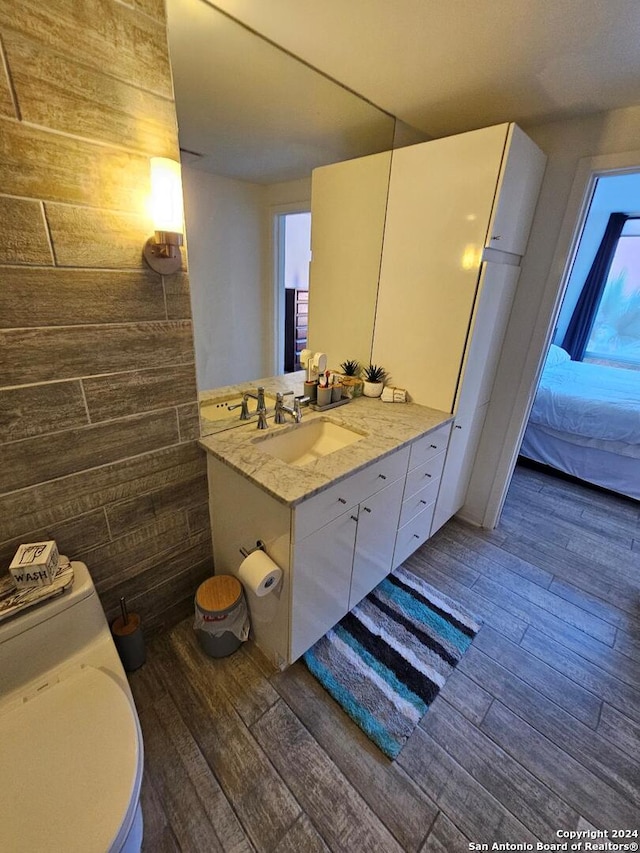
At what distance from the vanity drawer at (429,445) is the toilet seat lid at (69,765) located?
53.3 inches

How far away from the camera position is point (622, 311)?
4613 mm

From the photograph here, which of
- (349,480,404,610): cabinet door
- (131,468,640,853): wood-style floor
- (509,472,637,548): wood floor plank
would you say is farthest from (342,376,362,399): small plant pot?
(509,472,637,548): wood floor plank

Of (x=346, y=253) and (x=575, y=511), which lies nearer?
(x=346, y=253)

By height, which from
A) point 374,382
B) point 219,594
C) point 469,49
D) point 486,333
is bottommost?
point 219,594

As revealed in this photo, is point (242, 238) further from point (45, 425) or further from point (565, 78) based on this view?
point (565, 78)

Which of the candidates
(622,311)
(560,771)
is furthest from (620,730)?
(622,311)

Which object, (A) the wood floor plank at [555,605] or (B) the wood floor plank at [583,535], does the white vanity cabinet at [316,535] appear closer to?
(A) the wood floor plank at [555,605]

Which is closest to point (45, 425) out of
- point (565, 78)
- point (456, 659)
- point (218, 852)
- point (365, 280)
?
point (218, 852)

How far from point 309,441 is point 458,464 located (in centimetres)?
99

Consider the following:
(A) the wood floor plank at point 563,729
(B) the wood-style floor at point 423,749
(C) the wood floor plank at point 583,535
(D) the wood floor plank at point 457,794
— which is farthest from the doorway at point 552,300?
(D) the wood floor plank at point 457,794

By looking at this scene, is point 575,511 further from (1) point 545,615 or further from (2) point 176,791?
(2) point 176,791

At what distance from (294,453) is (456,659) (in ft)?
3.86

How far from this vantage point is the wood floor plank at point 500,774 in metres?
1.11

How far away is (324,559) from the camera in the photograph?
52.9 inches
